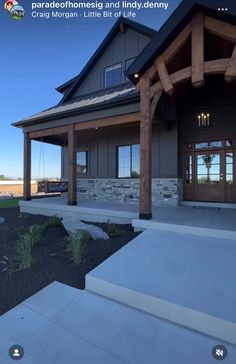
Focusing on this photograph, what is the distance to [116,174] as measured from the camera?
10.4 m

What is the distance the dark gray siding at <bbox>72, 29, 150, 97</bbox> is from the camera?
10.2 metres

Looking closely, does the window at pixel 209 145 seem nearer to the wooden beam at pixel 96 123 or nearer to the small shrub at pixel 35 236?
the wooden beam at pixel 96 123

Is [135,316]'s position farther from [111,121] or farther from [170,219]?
[111,121]

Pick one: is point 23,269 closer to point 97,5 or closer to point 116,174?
point 116,174

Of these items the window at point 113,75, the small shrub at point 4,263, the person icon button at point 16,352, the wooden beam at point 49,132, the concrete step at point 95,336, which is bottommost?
the person icon button at point 16,352

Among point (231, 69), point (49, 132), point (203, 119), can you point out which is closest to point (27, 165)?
point (49, 132)

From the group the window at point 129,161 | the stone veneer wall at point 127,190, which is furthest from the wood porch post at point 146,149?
the window at point 129,161

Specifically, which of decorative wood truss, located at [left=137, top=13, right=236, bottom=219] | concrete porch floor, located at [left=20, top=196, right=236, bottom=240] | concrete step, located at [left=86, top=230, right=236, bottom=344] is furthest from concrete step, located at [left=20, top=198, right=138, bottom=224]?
concrete step, located at [left=86, top=230, right=236, bottom=344]

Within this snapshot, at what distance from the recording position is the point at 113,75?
1098 centimetres

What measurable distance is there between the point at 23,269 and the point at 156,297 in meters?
2.64

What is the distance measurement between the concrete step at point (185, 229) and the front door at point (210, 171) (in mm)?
3915

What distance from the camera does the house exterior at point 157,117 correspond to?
5.21 metres

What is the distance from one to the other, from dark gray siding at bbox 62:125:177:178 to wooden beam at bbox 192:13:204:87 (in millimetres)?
3682

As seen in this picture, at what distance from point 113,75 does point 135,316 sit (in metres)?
10.7
